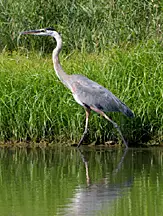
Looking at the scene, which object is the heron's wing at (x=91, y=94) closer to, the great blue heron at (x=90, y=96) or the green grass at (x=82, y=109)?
the great blue heron at (x=90, y=96)

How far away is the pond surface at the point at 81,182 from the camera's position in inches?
261

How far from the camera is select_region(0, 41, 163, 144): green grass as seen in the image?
10031 millimetres

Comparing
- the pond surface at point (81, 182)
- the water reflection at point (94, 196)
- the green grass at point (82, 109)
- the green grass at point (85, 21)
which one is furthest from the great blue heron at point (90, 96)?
the water reflection at point (94, 196)

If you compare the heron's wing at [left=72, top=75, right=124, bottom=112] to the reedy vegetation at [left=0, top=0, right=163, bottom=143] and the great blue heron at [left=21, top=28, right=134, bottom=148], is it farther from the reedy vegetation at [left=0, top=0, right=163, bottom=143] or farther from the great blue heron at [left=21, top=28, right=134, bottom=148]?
the reedy vegetation at [left=0, top=0, right=163, bottom=143]

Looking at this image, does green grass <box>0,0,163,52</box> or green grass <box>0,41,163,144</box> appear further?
green grass <box>0,0,163,52</box>

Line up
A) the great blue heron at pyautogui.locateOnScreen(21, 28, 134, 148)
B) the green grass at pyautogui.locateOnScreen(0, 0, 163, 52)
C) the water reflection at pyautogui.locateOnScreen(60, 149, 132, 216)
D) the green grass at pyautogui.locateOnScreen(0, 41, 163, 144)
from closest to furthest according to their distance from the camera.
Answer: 1. the water reflection at pyautogui.locateOnScreen(60, 149, 132, 216)
2. the great blue heron at pyautogui.locateOnScreen(21, 28, 134, 148)
3. the green grass at pyautogui.locateOnScreen(0, 41, 163, 144)
4. the green grass at pyautogui.locateOnScreen(0, 0, 163, 52)

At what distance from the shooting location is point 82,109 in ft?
34.1

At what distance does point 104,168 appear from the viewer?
28.5 ft

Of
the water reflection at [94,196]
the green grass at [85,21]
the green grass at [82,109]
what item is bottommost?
the water reflection at [94,196]

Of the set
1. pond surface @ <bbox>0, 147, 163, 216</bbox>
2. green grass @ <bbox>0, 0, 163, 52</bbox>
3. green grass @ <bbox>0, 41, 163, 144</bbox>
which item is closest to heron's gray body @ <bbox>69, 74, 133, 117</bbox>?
green grass @ <bbox>0, 41, 163, 144</bbox>

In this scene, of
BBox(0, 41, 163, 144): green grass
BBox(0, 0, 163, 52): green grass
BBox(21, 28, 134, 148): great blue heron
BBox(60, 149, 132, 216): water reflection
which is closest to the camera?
→ BBox(60, 149, 132, 216): water reflection

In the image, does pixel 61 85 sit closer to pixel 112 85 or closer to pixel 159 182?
pixel 112 85

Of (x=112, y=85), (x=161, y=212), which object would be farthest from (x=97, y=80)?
(x=161, y=212)

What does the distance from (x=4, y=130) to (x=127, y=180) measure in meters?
2.75
